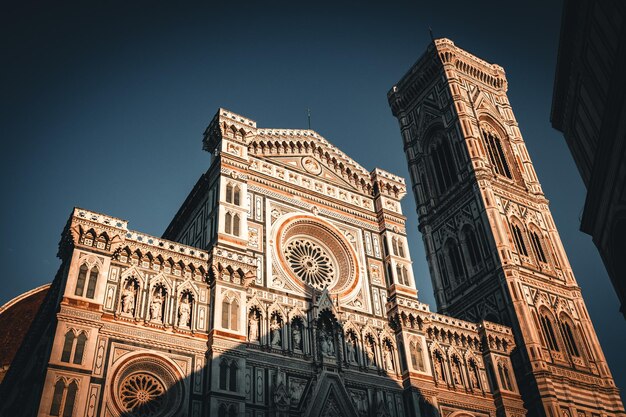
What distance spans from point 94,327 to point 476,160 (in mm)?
26134

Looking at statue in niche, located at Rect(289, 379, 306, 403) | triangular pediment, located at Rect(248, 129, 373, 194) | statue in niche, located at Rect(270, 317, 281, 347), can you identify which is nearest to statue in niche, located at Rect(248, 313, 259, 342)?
statue in niche, located at Rect(270, 317, 281, 347)

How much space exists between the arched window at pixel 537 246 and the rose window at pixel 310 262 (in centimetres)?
1446

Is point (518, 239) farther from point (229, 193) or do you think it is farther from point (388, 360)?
point (229, 193)

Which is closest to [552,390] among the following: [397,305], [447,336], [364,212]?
[447,336]

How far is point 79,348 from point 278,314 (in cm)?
781

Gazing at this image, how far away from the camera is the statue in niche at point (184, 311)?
21.0 metres

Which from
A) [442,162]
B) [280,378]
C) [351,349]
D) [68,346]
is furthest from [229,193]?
[442,162]

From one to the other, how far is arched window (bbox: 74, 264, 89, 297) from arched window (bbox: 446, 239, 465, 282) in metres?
23.0

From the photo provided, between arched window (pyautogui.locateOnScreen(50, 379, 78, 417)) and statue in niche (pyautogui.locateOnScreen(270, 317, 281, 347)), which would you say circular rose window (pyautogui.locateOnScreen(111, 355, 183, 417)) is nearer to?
arched window (pyautogui.locateOnScreen(50, 379, 78, 417))

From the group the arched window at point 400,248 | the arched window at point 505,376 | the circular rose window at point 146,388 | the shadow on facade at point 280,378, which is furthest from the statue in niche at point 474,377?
the circular rose window at point 146,388

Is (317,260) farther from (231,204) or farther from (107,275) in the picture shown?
(107,275)

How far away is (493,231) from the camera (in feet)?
112

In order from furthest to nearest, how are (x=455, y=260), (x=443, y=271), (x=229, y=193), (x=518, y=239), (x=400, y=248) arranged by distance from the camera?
1. (x=443, y=271)
2. (x=455, y=260)
3. (x=518, y=239)
4. (x=400, y=248)
5. (x=229, y=193)

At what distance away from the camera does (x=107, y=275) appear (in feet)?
66.0
